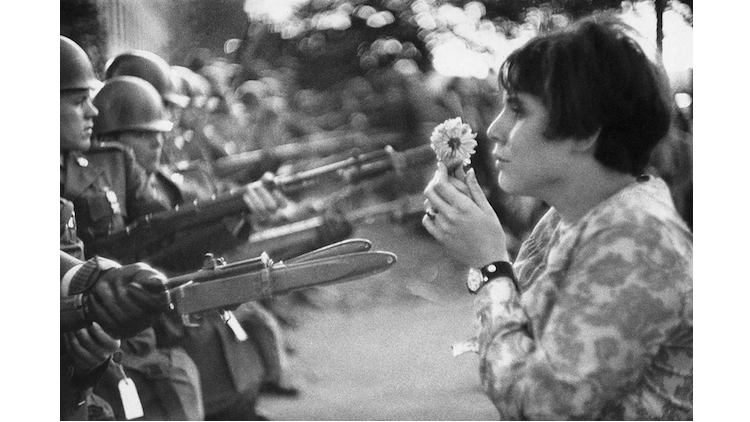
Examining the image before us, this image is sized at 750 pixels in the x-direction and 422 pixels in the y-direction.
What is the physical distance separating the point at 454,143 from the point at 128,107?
1.01 metres

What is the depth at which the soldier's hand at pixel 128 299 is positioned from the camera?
2773 mm

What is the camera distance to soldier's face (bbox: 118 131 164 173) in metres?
2.88

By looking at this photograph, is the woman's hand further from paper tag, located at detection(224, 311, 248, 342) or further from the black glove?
the black glove

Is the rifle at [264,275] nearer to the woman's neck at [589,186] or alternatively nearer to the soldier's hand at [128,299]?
the soldier's hand at [128,299]

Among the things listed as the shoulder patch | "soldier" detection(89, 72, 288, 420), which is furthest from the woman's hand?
the shoulder patch

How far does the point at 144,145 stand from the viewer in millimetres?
2887

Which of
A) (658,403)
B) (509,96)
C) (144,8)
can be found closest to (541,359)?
(658,403)

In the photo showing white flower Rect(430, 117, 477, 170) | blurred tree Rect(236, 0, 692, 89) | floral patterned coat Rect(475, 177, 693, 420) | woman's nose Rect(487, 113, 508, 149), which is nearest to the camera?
floral patterned coat Rect(475, 177, 693, 420)

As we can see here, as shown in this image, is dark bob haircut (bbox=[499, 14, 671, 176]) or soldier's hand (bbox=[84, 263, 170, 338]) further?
soldier's hand (bbox=[84, 263, 170, 338])

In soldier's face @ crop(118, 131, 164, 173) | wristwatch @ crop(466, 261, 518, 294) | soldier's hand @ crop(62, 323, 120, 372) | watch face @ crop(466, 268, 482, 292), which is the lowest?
soldier's hand @ crop(62, 323, 120, 372)

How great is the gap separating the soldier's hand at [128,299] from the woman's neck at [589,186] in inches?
48.5

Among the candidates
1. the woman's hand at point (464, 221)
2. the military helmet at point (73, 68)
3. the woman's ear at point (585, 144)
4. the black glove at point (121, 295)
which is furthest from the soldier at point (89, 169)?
the woman's ear at point (585, 144)

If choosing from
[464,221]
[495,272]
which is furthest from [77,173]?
[495,272]

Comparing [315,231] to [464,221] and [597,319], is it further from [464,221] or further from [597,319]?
[597,319]
